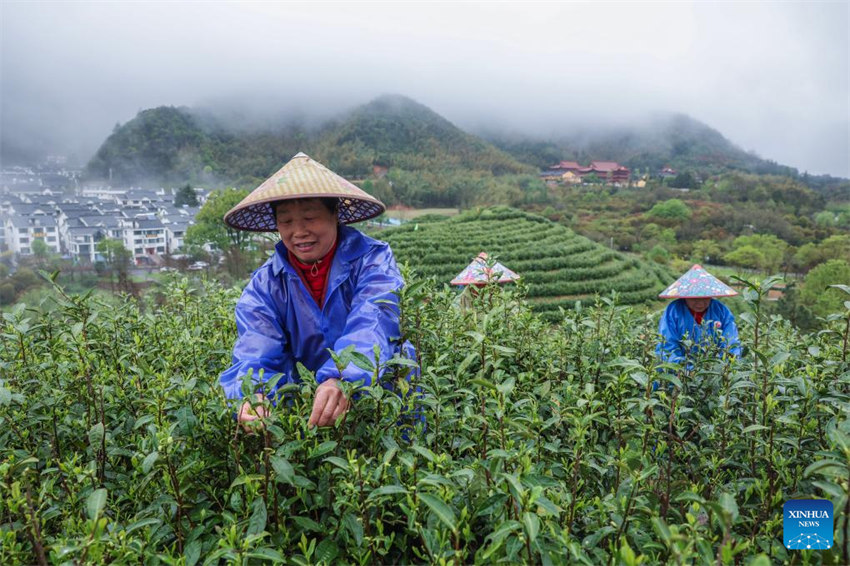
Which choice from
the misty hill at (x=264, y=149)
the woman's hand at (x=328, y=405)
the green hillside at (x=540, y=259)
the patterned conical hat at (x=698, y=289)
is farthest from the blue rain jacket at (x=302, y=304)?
the misty hill at (x=264, y=149)

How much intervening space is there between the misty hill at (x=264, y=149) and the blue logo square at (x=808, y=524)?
6020cm

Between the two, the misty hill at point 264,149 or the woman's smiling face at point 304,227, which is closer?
the woman's smiling face at point 304,227

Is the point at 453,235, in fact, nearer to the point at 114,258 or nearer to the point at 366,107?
the point at 114,258

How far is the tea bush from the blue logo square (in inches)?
1.0

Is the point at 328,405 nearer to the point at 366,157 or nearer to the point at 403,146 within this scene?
the point at 366,157

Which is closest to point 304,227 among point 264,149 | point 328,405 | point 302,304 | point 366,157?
point 302,304

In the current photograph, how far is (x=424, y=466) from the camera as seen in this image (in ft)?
3.59

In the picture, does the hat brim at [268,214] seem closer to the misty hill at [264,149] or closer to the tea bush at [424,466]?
the tea bush at [424,466]

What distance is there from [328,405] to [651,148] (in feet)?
464

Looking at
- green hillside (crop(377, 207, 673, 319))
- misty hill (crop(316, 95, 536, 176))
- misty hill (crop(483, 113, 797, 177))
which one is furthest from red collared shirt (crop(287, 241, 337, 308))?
misty hill (crop(483, 113, 797, 177))

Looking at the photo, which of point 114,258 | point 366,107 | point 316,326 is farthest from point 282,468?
point 366,107

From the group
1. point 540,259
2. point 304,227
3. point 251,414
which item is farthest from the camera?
point 540,259

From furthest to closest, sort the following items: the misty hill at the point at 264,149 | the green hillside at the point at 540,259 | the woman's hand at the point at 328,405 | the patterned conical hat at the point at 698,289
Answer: the misty hill at the point at 264,149 < the green hillside at the point at 540,259 < the patterned conical hat at the point at 698,289 < the woman's hand at the point at 328,405

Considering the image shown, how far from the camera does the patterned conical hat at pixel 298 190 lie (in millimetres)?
1762
